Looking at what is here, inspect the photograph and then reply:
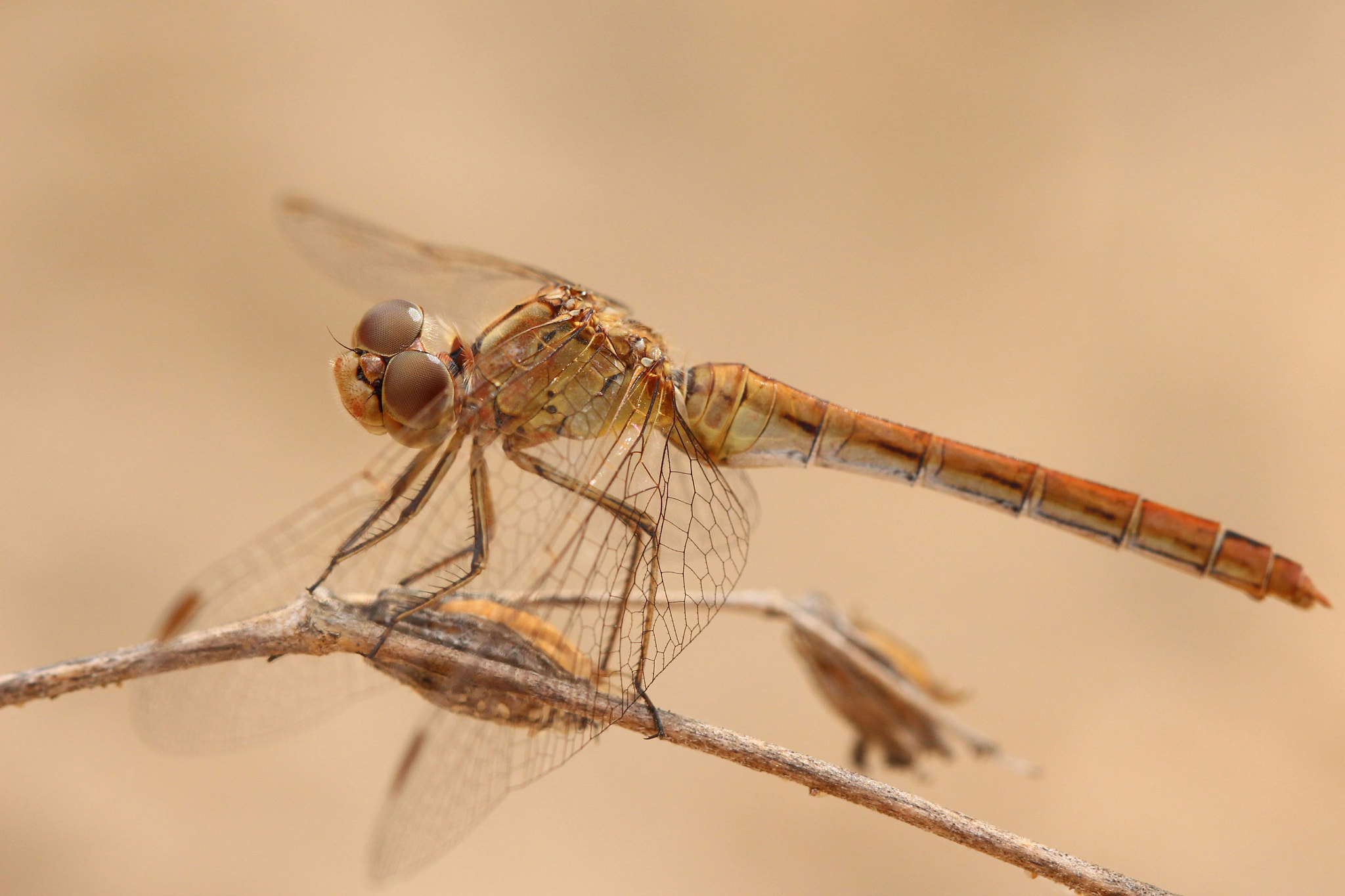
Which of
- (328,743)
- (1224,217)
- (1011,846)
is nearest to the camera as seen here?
(1011,846)

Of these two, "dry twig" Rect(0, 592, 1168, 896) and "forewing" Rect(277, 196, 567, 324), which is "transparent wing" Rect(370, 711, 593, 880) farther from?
"forewing" Rect(277, 196, 567, 324)

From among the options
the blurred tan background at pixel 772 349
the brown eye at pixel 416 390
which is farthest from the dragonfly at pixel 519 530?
the blurred tan background at pixel 772 349

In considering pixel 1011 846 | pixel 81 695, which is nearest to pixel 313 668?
pixel 1011 846

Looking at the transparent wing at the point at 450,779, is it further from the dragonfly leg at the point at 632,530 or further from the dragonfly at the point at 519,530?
the dragonfly leg at the point at 632,530

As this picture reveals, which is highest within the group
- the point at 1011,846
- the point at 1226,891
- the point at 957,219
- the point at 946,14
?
the point at 946,14

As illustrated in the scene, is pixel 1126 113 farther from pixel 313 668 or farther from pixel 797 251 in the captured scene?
pixel 313 668

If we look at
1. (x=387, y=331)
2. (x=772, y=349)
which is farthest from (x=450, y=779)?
(x=772, y=349)

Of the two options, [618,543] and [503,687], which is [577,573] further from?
[503,687]
